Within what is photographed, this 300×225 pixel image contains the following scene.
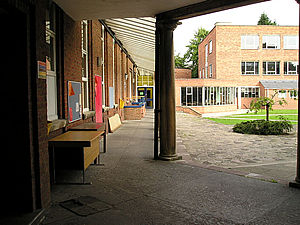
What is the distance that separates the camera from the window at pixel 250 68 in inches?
1581

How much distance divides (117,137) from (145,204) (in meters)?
7.08

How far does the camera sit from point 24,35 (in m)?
3.83

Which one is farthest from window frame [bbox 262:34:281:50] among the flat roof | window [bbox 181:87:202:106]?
window [bbox 181:87:202:106]

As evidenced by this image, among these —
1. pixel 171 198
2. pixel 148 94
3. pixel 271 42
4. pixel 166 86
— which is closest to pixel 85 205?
pixel 171 198

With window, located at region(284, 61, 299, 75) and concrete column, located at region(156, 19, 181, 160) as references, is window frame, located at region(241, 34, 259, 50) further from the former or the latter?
concrete column, located at region(156, 19, 181, 160)

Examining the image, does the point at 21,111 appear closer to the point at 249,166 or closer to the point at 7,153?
the point at 7,153

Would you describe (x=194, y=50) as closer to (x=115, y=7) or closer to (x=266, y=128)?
(x=266, y=128)

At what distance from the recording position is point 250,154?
9578 millimetres

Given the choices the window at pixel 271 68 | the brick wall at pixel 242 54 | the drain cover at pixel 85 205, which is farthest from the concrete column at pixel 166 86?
the window at pixel 271 68

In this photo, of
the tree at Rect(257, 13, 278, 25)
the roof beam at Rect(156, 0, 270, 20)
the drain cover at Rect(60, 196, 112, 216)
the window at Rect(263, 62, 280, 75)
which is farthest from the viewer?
the tree at Rect(257, 13, 278, 25)

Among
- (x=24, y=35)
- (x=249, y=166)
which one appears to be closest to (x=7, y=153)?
(x=24, y=35)

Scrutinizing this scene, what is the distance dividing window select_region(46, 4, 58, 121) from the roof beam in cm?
240

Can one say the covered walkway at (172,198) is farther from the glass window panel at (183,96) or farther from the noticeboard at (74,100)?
the glass window panel at (183,96)

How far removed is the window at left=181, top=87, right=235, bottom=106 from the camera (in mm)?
34906
